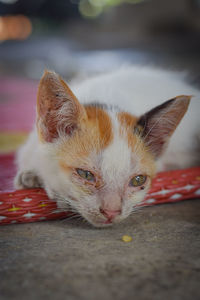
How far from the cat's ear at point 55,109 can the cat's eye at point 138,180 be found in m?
0.34

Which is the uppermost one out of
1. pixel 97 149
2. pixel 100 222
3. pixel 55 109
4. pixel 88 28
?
pixel 88 28

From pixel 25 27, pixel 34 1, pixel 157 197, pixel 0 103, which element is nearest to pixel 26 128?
pixel 0 103

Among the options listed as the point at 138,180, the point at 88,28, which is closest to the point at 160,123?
the point at 138,180

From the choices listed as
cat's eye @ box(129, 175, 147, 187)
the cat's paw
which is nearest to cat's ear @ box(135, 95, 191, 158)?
cat's eye @ box(129, 175, 147, 187)

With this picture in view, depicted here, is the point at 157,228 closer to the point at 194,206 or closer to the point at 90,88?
the point at 194,206

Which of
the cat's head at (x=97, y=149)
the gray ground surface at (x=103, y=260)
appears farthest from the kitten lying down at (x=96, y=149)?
the gray ground surface at (x=103, y=260)

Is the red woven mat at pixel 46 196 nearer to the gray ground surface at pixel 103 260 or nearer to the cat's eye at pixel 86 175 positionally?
the gray ground surface at pixel 103 260

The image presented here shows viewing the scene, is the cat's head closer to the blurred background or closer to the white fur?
the white fur

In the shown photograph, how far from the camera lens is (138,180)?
1.45 meters

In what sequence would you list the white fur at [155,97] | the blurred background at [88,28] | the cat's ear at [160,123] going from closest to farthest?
the cat's ear at [160,123] < the white fur at [155,97] < the blurred background at [88,28]

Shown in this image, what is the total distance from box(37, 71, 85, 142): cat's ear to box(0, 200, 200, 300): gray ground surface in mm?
415

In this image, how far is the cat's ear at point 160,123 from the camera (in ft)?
4.63

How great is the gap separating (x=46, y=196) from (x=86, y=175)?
0.26 metres

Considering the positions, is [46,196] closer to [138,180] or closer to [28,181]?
[28,181]
